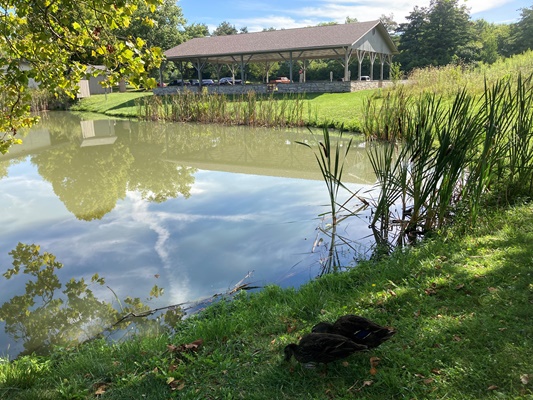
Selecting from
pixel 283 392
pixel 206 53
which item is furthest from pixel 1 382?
pixel 206 53

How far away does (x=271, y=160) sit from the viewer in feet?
32.9

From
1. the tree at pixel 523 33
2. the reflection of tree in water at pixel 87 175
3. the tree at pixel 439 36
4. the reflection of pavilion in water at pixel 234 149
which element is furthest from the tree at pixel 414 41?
the reflection of tree in water at pixel 87 175

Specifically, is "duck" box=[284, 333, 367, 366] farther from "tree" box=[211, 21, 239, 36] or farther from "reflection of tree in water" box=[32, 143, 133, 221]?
"tree" box=[211, 21, 239, 36]

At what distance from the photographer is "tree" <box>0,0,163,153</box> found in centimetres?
253

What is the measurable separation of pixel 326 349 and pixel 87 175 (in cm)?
783

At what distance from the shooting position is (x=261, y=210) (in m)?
6.08

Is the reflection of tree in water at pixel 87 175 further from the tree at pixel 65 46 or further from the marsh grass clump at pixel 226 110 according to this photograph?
the marsh grass clump at pixel 226 110

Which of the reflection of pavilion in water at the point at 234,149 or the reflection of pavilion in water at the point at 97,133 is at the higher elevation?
the reflection of pavilion in water at the point at 97,133

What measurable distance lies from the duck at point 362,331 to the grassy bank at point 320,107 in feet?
23.3

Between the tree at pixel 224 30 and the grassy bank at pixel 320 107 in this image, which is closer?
the grassy bank at pixel 320 107

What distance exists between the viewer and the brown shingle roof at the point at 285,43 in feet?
77.0

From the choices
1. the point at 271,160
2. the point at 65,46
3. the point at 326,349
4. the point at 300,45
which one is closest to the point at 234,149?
the point at 271,160

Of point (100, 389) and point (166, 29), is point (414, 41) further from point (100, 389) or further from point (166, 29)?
point (100, 389)

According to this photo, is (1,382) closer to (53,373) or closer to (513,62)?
(53,373)
